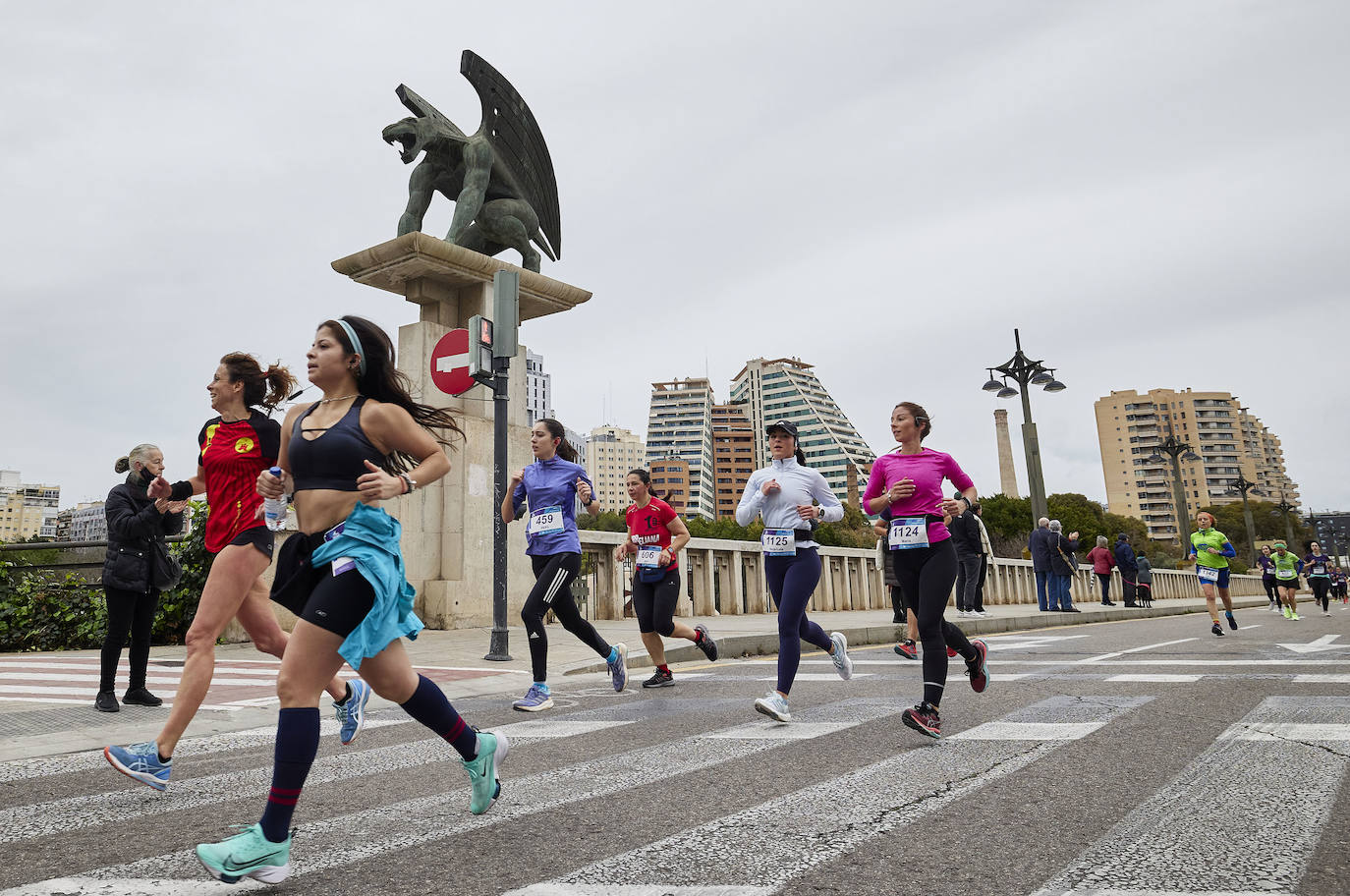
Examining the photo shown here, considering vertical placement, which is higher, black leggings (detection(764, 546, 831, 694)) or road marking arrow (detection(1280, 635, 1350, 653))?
black leggings (detection(764, 546, 831, 694))

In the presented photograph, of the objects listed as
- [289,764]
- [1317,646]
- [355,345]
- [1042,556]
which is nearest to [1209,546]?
[1317,646]

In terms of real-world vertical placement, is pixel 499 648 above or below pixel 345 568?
below

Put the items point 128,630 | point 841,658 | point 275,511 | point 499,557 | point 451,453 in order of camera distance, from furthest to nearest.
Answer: point 451,453 < point 499,557 < point 841,658 < point 128,630 < point 275,511

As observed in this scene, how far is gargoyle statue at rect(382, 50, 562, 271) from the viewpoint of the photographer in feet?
44.3

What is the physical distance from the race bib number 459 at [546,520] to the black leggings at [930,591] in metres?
2.39

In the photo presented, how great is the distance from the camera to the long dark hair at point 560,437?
251 inches

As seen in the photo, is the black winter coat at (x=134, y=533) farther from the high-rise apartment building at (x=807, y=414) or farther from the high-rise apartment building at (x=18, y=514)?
the high-rise apartment building at (x=18, y=514)

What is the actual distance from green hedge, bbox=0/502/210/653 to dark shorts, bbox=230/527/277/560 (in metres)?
7.71

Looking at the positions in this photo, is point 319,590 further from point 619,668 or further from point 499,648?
point 499,648

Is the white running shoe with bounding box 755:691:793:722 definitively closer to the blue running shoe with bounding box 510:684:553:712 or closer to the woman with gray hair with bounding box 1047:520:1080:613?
the blue running shoe with bounding box 510:684:553:712

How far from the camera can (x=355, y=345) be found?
127 inches

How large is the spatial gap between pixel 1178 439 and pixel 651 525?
187 m

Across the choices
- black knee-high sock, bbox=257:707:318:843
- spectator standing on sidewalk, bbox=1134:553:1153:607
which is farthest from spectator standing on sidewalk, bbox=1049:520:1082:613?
black knee-high sock, bbox=257:707:318:843

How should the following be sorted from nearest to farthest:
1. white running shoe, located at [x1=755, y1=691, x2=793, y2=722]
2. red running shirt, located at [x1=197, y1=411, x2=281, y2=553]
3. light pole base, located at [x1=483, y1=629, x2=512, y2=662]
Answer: red running shirt, located at [x1=197, y1=411, x2=281, y2=553], white running shoe, located at [x1=755, y1=691, x2=793, y2=722], light pole base, located at [x1=483, y1=629, x2=512, y2=662]
